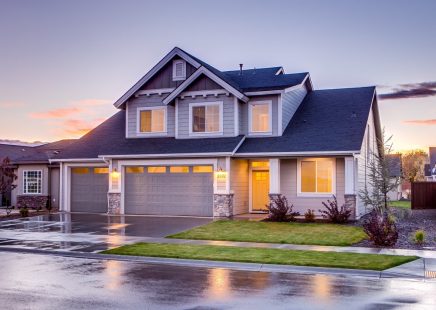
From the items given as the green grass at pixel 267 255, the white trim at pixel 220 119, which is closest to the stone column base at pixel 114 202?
the white trim at pixel 220 119

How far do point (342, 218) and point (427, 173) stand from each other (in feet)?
178

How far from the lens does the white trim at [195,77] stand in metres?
25.6

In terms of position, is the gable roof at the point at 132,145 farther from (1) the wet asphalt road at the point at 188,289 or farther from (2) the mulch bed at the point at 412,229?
(1) the wet asphalt road at the point at 188,289

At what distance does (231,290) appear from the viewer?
9.82 metres

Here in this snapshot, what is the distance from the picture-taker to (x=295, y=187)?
24969 millimetres

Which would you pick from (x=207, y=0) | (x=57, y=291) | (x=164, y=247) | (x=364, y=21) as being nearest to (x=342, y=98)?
(x=364, y=21)

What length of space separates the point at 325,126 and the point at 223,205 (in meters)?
7.04

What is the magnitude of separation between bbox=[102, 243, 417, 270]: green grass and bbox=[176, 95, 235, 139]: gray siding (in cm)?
1151

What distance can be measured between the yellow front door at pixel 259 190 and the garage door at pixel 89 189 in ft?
28.7

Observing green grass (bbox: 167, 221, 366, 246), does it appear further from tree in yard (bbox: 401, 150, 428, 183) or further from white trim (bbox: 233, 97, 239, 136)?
tree in yard (bbox: 401, 150, 428, 183)

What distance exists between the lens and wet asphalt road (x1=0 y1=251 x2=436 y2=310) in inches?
339

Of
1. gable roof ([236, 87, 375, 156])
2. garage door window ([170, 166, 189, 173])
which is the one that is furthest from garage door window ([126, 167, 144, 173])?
gable roof ([236, 87, 375, 156])

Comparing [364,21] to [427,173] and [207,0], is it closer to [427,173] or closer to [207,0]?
[207,0]

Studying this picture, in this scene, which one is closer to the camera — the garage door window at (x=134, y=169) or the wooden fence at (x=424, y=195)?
the garage door window at (x=134, y=169)
